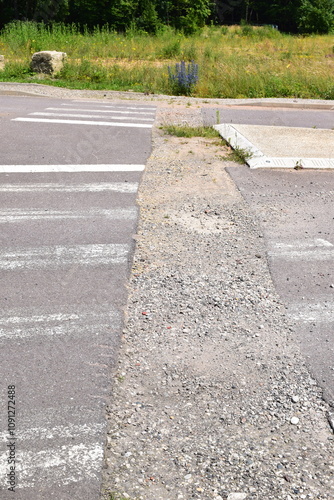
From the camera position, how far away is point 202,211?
6.71 m

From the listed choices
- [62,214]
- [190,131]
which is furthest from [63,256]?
[190,131]

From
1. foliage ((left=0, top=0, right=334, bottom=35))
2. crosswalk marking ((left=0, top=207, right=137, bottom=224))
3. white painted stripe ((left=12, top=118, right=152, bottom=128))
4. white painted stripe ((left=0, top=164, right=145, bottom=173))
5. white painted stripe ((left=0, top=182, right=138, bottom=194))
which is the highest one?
foliage ((left=0, top=0, right=334, bottom=35))

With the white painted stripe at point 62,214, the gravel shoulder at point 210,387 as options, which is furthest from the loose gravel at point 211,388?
the white painted stripe at point 62,214

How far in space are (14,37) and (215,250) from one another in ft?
67.7

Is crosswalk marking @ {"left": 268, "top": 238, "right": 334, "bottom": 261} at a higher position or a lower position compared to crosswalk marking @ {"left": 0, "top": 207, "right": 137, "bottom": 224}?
lower

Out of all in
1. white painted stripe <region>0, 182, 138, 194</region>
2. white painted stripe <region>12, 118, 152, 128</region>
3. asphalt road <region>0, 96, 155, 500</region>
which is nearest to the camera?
asphalt road <region>0, 96, 155, 500</region>

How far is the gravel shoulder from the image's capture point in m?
2.87

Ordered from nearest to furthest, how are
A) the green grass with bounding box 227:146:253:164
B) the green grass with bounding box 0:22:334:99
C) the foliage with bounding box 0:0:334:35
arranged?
the green grass with bounding box 227:146:253:164
the green grass with bounding box 0:22:334:99
the foliage with bounding box 0:0:334:35

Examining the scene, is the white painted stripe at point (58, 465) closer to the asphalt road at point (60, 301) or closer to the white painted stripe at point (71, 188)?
the asphalt road at point (60, 301)

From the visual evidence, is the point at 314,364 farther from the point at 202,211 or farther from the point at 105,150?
the point at 105,150

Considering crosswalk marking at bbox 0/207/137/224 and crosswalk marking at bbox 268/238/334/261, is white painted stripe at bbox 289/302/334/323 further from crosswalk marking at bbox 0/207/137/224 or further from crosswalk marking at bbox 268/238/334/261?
crosswalk marking at bbox 0/207/137/224

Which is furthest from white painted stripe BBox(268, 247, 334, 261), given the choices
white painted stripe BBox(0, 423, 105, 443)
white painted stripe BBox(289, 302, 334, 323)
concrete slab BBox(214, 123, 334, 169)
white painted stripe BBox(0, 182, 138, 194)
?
concrete slab BBox(214, 123, 334, 169)

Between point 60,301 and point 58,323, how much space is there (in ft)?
1.16

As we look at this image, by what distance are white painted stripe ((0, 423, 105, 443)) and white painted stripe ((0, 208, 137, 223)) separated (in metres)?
3.46
